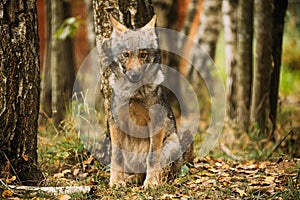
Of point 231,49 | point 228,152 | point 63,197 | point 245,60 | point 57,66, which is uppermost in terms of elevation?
point 231,49

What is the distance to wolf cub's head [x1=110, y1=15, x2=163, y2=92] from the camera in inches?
192

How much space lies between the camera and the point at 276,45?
7203 millimetres

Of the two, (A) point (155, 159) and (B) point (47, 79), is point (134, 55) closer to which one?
(A) point (155, 159)

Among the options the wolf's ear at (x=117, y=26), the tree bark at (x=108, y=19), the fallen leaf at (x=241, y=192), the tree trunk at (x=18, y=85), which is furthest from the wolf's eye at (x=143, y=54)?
the fallen leaf at (x=241, y=192)

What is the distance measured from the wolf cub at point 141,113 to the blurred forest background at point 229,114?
24 cm

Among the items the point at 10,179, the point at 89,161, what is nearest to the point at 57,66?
the point at 89,161

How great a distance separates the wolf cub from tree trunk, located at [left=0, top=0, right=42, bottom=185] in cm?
87

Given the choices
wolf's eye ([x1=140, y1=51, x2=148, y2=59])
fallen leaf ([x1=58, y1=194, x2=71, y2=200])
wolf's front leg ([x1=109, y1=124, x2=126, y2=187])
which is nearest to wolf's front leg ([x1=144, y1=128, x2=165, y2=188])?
wolf's front leg ([x1=109, y1=124, x2=126, y2=187])

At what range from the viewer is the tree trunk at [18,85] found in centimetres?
443

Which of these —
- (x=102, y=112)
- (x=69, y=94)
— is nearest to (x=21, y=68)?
(x=102, y=112)

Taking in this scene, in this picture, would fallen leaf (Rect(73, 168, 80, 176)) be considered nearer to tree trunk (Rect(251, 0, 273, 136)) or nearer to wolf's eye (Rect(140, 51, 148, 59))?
wolf's eye (Rect(140, 51, 148, 59))

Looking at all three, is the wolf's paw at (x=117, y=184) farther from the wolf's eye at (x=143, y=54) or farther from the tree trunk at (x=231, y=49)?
the tree trunk at (x=231, y=49)

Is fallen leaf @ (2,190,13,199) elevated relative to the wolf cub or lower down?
lower down

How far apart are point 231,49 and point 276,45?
1.79 meters
